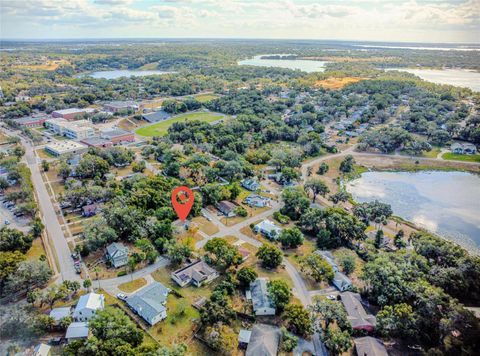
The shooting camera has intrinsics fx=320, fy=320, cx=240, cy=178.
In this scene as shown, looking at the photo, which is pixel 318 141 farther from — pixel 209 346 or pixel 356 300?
pixel 209 346

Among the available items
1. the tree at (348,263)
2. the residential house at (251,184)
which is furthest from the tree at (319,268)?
the residential house at (251,184)

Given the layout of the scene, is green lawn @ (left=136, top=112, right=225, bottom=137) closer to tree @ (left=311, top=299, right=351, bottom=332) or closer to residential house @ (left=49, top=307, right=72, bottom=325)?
residential house @ (left=49, top=307, right=72, bottom=325)

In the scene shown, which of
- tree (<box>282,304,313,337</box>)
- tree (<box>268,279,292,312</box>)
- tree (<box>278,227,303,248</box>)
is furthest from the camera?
tree (<box>278,227,303,248</box>)

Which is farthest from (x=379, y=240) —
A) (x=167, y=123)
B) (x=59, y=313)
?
(x=167, y=123)

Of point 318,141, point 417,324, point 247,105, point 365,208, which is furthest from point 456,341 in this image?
point 247,105

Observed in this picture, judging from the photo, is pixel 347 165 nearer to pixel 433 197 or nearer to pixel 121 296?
pixel 433 197

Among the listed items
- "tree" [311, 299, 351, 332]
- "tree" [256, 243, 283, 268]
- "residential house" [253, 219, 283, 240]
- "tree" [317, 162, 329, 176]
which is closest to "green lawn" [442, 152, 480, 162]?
"tree" [317, 162, 329, 176]
